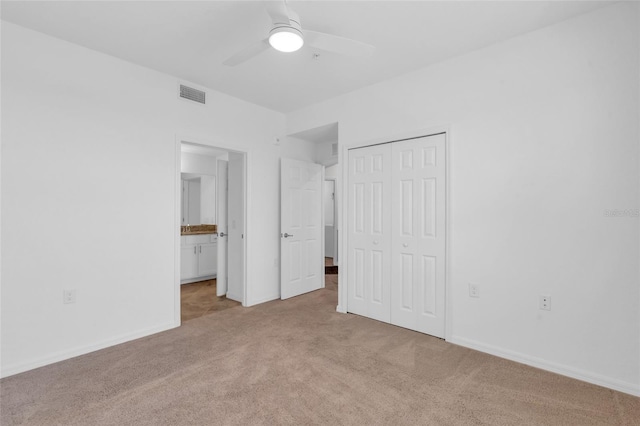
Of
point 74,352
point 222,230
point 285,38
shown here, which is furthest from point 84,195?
point 285,38

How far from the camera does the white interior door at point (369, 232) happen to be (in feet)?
11.4

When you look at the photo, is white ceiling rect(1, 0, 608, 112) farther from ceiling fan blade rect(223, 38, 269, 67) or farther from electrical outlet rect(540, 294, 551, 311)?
electrical outlet rect(540, 294, 551, 311)

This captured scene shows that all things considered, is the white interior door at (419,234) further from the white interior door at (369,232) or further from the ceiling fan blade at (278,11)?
the ceiling fan blade at (278,11)

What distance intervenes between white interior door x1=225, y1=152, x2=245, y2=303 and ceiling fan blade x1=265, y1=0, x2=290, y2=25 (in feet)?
8.24

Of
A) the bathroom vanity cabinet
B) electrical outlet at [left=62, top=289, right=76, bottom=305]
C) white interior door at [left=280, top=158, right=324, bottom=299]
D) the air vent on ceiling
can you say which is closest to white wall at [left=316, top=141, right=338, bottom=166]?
white interior door at [left=280, top=158, right=324, bottom=299]

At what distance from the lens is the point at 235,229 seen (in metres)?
4.51

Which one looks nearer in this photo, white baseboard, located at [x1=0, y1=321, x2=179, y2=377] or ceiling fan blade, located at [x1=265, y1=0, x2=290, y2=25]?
ceiling fan blade, located at [x1=265, y1=0, x2=290, y2=25]

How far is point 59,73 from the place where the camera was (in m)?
2.66

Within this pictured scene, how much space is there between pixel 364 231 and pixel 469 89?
1812 millimetres

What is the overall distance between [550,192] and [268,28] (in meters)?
2.61

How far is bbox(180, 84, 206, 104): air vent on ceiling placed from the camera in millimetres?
3461

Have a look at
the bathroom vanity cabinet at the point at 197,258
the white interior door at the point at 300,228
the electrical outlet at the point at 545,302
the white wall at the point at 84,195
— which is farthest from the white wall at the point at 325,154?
the electrical outlet at the point at 545,302

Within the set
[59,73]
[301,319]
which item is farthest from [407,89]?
[59,73]

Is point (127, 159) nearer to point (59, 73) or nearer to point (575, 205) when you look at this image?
point (59, 73)
